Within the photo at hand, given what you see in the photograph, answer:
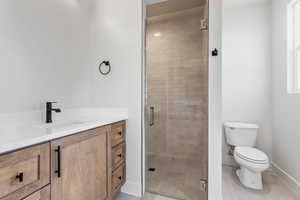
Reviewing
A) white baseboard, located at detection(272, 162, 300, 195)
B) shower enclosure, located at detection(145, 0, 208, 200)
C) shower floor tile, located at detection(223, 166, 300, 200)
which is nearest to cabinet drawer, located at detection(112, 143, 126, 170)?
shower enclosure, located at detection(145, 0, 208, 200)

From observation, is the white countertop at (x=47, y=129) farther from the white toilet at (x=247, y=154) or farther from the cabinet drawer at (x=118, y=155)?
the white toilet at (x=247, y=154)

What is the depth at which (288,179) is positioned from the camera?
1.84 meters

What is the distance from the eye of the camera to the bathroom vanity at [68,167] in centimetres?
68

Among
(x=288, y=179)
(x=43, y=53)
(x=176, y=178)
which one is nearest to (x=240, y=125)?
(x=288, y=179)

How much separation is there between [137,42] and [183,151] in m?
1.82

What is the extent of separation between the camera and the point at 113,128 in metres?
1.47

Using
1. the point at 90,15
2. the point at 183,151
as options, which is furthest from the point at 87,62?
the point at 183,151

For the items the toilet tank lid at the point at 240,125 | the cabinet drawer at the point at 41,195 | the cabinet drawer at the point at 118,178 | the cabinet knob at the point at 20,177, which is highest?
the cabinet knob at the point at 20,177

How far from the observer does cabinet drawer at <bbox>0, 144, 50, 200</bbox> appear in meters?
0.64

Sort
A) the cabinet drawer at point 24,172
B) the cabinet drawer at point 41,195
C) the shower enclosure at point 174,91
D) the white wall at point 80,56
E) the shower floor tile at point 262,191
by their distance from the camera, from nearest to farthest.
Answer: the cabinet drawer at point 24,172 → the cabinet drawer at point 41,195 → the white wall at point 80,56 → the shower floor tile at point 262,191 → the shower enclosure at point 174,91

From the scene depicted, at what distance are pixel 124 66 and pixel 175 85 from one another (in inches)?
41.7

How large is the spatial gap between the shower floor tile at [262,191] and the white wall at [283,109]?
0.19 m

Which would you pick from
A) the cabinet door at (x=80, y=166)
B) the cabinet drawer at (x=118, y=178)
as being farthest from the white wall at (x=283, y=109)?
the cabinet door at (x=80, y=166)

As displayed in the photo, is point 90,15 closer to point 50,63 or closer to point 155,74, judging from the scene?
point 50,63
